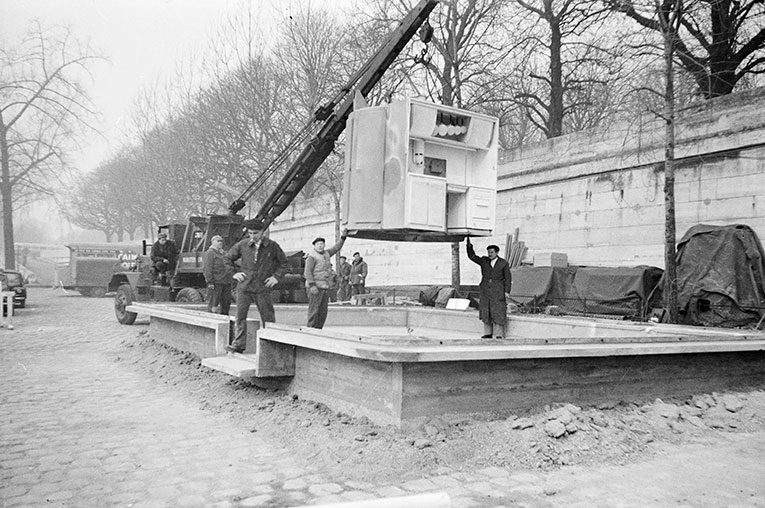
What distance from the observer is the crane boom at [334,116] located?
40.3 feet

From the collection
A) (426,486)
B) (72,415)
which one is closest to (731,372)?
(426,486)

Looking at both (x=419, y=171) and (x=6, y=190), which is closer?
(x=419, y=171)

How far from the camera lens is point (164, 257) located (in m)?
16.8

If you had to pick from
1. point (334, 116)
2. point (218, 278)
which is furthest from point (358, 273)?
point (218, 278)

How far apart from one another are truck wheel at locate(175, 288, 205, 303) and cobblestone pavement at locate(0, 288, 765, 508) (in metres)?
7.45

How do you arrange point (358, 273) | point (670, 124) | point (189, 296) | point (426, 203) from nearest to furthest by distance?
point (426, 203)
point (670, 124)
point (189, 296)
point (358, 273)

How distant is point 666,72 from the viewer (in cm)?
1266

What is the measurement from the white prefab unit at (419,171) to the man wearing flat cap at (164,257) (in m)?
10.1

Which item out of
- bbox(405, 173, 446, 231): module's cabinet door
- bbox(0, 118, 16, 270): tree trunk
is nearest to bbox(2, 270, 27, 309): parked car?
bbox(0, 118, 16, 270): tree trunk

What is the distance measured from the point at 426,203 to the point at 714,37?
40.4 feet

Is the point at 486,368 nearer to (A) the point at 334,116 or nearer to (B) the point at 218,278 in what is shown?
(B) the point at 218,278

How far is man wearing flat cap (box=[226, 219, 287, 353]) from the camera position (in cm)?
839

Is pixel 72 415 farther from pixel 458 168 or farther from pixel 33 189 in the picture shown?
pixel 33 189

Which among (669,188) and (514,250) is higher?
(669,188)
